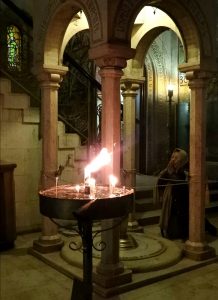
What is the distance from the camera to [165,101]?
1135cm

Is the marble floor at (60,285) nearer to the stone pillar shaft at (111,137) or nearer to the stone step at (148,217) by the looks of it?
the stone pillar shaft at (111,137)

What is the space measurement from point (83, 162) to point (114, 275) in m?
3.43

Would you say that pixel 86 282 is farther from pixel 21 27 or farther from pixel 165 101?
pixel 165 101

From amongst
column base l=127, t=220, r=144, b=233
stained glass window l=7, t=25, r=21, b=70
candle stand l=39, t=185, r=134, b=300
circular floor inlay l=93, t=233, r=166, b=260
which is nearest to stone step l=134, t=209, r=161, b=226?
column base l=127, t=220, r=144, b=233

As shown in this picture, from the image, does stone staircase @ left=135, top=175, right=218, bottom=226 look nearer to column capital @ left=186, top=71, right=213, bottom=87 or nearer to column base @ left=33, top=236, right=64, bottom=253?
column base @ left=33, top=236, right=64, bottom=253

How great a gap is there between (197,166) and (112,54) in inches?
83.3

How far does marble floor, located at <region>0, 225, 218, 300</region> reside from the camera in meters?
4.81

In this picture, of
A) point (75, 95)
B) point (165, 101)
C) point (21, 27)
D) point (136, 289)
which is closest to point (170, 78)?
point (165, 101)

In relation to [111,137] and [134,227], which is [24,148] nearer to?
[134,227]

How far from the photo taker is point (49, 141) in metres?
6.28

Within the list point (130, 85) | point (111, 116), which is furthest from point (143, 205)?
point (111, 116)

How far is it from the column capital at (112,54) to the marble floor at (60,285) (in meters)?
2.73

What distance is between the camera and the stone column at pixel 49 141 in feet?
20.4

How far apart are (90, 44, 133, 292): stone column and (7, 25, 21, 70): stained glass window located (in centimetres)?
417
